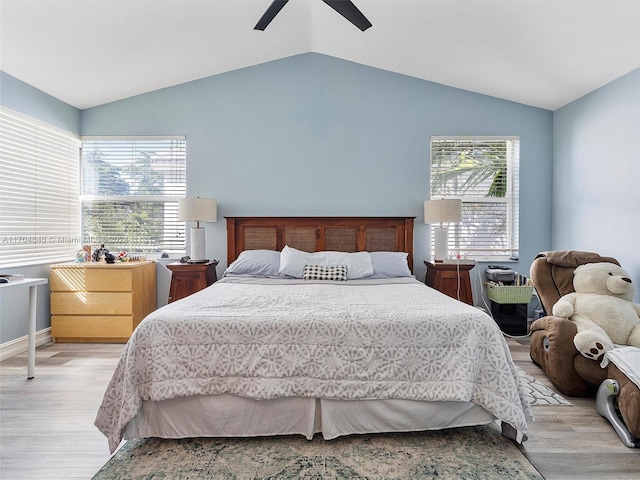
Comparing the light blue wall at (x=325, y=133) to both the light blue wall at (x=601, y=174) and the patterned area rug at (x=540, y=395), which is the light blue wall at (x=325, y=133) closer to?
the light blue wall at (x=601, y=174)

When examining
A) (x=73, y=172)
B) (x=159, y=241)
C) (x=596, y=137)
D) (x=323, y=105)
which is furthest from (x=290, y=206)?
(x=596, y=137)

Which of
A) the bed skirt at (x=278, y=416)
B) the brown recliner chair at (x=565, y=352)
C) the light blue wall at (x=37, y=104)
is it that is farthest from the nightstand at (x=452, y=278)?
the light blue wall at (x=37, y=104)

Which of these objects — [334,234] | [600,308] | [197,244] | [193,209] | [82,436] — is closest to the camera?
[82,436]

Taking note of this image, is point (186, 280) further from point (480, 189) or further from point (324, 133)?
point (480, 189)

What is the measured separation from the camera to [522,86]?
3803 mm

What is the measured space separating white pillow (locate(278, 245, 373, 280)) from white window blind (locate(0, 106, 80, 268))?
2.41 m

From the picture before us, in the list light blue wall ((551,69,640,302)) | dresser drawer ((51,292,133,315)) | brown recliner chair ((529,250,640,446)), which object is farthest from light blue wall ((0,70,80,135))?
light blue wall ((551,69,640,302))

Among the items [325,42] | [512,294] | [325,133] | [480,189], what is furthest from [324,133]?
[512,294]

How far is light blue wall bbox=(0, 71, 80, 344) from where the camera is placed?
3291 mm

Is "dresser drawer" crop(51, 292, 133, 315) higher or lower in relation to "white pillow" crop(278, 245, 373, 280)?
lower

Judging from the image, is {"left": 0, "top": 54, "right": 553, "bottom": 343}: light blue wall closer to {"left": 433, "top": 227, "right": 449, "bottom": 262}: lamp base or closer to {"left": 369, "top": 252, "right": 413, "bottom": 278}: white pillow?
{"left": 433, "top": 227, "right": 449, "bottom": 262}: lamp base

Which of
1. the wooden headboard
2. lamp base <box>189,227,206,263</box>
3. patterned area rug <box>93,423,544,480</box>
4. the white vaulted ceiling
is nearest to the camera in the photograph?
patterned area rug <box>93,423,544,480</box>

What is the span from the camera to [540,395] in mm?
2555

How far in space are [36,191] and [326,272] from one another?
2.97 metres
